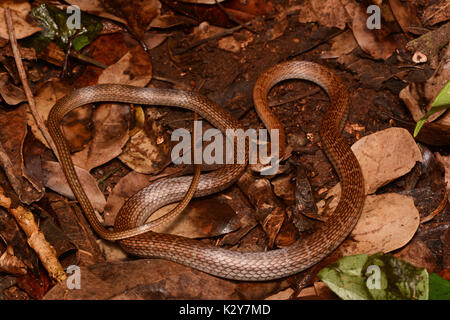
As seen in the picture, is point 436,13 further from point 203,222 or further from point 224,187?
point 203,222

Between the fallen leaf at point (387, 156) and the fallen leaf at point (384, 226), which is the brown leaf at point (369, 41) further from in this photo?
the fallen leaf at point (384, 226)

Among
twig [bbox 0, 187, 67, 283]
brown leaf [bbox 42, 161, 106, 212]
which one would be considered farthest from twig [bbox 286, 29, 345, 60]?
twig [bbox 0, 187, 67, 283]

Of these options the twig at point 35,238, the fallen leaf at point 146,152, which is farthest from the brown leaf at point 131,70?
the twig at point 35,238

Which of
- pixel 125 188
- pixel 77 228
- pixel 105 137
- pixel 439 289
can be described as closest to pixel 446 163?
pixel 439 289

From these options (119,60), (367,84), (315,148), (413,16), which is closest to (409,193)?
(315,148)

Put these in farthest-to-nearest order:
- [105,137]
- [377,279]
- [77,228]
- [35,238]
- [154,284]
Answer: [105,137] < [77,228] < [35,238] < [154,284] < [377,279]

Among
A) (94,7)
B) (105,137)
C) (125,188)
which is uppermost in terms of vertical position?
(94,7)

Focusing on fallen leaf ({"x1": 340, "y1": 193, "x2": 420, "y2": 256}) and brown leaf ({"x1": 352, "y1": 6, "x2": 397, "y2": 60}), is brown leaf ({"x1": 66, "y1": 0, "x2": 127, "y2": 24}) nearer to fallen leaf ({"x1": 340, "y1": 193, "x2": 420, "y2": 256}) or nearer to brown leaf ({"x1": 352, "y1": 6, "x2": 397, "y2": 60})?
brown leaf ({"x1": 352, "y1": 6, "x2": 397, "y2": 60})

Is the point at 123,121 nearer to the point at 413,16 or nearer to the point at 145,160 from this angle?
the point at 145,160
